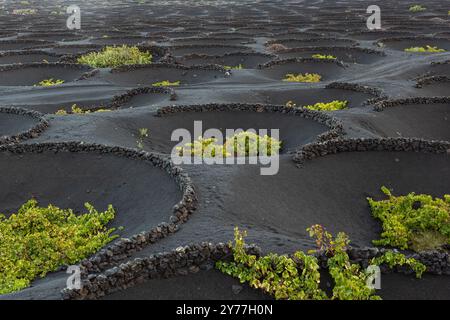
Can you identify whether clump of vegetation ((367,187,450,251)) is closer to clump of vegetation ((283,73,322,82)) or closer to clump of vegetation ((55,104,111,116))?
clump of vegetation ((55,104,111,116))

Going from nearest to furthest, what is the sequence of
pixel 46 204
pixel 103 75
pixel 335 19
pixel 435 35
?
pixel 46 204 < pixel 103 75 < pixel 435 35 < pixel 335 19

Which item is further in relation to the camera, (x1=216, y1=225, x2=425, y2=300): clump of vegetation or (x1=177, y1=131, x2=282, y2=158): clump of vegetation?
(x1=177, y1=131, x2=282, y2=158): clump of vegetation

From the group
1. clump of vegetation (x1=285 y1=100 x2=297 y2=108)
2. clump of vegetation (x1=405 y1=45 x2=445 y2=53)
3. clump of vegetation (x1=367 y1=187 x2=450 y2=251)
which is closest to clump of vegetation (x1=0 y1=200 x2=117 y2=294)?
clump of vegetation (x1=367 y1=187 x2=450 y2=251)

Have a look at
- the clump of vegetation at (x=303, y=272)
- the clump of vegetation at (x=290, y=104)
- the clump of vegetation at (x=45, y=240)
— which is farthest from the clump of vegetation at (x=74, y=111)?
the clump of vegetation at (x=303, y=272)

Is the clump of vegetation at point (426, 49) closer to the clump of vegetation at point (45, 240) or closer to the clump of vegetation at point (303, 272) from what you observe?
the clump of vegetation at point (45, 240)
